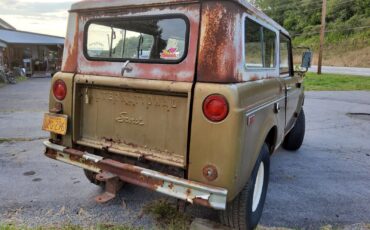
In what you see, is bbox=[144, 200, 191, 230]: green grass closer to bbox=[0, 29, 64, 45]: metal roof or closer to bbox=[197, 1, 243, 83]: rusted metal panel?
bbox=[197, 1, 243, 83]: rusted metal panel

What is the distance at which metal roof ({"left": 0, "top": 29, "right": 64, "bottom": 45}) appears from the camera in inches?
989

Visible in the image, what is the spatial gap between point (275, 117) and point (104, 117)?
5.69 ft

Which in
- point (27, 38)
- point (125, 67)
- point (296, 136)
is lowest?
point (296, 136)

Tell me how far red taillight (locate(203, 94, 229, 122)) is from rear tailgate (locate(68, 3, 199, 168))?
0.17 m

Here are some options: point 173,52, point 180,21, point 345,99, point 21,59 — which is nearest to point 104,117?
point 173,52

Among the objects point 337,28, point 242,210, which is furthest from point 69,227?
point 337,28

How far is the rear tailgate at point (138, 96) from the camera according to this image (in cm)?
277

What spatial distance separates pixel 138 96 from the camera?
2.99 meters

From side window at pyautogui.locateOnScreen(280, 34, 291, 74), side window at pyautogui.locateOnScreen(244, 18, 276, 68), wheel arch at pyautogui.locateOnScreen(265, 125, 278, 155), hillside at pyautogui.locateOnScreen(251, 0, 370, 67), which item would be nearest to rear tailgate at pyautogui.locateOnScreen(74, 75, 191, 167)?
side window at pyautogui.locateOnScreen(244, 18, 276, 68)

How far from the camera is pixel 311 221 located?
11.4ft

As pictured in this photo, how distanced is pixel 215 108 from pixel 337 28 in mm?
51407

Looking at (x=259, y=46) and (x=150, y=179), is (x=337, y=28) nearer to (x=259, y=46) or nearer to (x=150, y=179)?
(x=259, y=46)

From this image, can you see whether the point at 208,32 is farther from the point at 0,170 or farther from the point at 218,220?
the point at 0,170

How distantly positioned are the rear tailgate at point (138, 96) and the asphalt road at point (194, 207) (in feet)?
2.58
